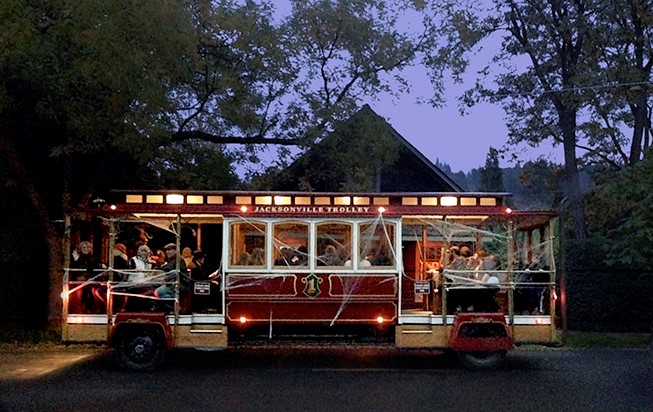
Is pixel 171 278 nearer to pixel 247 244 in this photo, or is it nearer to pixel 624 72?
pixel 247 244

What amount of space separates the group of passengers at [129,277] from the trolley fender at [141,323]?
386mm

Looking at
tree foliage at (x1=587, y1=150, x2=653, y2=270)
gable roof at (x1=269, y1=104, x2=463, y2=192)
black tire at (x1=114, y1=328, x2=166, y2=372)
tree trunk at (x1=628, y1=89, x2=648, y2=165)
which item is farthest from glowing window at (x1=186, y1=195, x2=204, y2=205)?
tree trunk at (x1=628, y1=89, x2=648, y2=165)

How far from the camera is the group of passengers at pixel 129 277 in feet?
49.2

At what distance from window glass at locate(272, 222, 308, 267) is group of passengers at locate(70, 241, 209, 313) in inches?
63.6

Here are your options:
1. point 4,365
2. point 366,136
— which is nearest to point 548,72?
point 366,136

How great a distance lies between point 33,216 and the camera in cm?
2183

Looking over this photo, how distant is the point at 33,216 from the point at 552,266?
42.9 feet

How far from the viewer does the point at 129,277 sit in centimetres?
1511

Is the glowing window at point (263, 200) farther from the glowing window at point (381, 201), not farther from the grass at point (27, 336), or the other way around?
the grass at point (27, 336)

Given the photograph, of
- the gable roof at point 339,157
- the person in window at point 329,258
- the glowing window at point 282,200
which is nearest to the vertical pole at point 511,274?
the person in window at point 329,258

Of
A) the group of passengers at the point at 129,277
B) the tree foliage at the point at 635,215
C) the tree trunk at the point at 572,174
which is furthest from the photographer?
the tree trunk at the point at 572,174

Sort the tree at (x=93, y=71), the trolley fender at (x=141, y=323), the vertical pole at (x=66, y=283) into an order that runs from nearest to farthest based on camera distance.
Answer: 1. the trolley fender at (x=141, y=323)
2. the vertical pole at (x=66, y=283)
3. the tree at (x=93, y=71)

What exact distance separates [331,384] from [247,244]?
3.09m

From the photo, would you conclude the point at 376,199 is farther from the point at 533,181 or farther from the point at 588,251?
the point at 533,181
